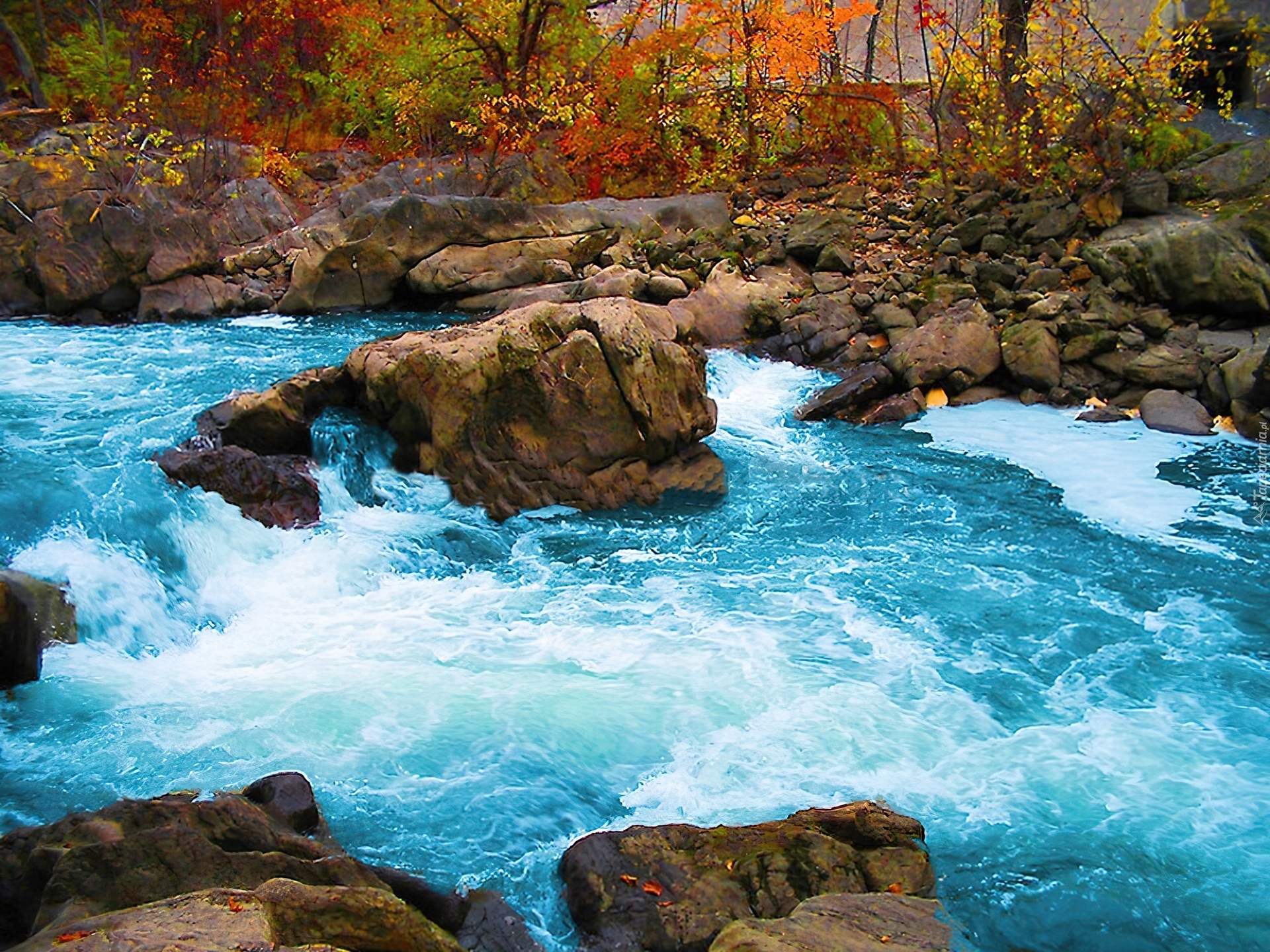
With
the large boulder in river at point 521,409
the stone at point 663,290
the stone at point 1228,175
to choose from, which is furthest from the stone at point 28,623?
the stone at point 1228,175

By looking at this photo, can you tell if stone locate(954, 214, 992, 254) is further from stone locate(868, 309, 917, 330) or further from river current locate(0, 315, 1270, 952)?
river current locate(0, 315, 1270, 952)

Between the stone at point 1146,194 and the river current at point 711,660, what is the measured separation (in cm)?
480

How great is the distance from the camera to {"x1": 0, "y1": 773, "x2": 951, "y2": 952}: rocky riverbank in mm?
3210

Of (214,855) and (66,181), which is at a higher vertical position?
(66,181)

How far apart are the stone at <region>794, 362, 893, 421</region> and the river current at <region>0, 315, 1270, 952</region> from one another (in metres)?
1.09

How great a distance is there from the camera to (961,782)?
5566 mm

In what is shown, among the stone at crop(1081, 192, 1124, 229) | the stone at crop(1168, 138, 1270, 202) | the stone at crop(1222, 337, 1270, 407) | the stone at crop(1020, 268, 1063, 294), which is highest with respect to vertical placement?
the stone at crop(1168, 138, 1270, 202)

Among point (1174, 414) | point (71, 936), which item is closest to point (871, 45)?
point (1174, 414)

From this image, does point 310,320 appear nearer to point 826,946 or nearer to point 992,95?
point 992,95

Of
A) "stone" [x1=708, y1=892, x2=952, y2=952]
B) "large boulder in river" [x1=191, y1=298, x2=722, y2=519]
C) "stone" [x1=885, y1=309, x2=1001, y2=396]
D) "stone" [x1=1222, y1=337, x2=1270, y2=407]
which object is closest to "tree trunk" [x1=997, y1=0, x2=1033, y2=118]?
"stone" [x1=885, y1=309, x2=1001, y2=396]

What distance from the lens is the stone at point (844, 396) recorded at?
12.0 m

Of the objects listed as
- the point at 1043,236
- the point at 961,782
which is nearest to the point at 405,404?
the point at 961,782

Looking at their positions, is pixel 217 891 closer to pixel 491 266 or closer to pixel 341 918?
pixel 341 918

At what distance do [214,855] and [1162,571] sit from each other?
287 inches
